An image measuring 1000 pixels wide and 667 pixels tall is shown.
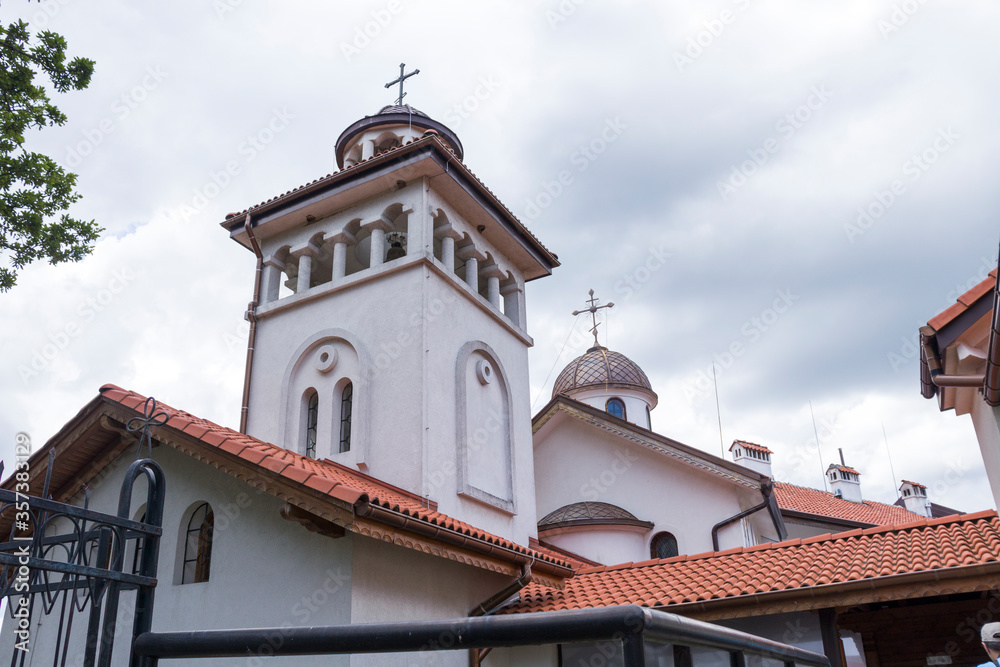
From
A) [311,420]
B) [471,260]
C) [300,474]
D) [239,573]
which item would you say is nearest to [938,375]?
[300,474]

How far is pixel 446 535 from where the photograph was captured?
8109mm

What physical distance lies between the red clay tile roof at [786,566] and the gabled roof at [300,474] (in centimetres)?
89

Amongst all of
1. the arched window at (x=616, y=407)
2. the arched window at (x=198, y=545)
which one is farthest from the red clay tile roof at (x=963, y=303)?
the arched window at (x=616, y=407)

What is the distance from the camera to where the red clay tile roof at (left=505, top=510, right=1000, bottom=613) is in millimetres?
8266

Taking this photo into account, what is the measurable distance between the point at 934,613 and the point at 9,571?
11846 millimetres

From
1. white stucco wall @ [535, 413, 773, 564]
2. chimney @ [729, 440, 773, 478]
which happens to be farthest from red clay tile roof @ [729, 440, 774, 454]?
white stucco wall @ [535, 413, 773, 564]

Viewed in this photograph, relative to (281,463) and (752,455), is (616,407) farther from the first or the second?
(281,463)

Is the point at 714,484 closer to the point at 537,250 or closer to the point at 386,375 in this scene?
the point at 537,250

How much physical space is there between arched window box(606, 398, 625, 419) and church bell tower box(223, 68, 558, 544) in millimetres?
7272

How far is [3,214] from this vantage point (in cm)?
855

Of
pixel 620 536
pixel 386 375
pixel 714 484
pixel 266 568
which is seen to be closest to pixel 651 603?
pixel 266 568

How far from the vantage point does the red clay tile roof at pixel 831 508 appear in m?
20.8

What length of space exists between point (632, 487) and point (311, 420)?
6802 millimetres

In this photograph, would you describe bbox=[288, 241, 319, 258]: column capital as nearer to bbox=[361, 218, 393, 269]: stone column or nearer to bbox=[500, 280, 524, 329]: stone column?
bbox=[361, 218, 393, 269]: stone column
